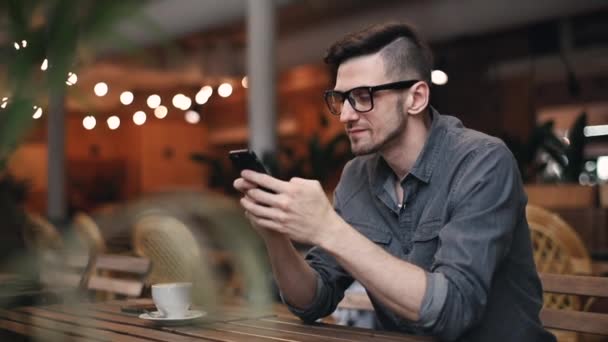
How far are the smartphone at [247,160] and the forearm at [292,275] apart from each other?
29 centimetres

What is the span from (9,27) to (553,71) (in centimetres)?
870

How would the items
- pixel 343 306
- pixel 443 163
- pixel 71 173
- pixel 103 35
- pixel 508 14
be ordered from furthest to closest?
1. pixel 71 173
2. pixel 508 14
3. pixel 343 306
4. pixel 443 163
5. pixel 103 35

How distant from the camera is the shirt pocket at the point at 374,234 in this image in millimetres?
1608

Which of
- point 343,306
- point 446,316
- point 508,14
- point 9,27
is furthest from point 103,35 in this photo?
point 508,14

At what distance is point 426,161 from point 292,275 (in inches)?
14.3

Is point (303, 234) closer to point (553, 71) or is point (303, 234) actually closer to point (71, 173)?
point (553, 71)

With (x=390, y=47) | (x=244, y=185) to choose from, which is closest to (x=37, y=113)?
(x=244, y=185)

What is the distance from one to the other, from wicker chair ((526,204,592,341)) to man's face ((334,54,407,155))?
3.67 ft

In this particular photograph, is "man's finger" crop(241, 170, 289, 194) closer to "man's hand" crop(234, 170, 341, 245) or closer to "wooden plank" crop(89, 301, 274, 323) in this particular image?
"man's hand" crop(234, 170, 341, 245)

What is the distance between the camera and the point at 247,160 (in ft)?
3.99

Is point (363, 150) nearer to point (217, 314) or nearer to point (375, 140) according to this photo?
point (375, 140)

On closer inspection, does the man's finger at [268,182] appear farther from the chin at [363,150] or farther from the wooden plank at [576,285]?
the wooden plank at [576,285]

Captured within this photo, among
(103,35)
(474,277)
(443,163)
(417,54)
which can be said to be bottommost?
(474,277)

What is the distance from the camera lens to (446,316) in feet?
4.07
